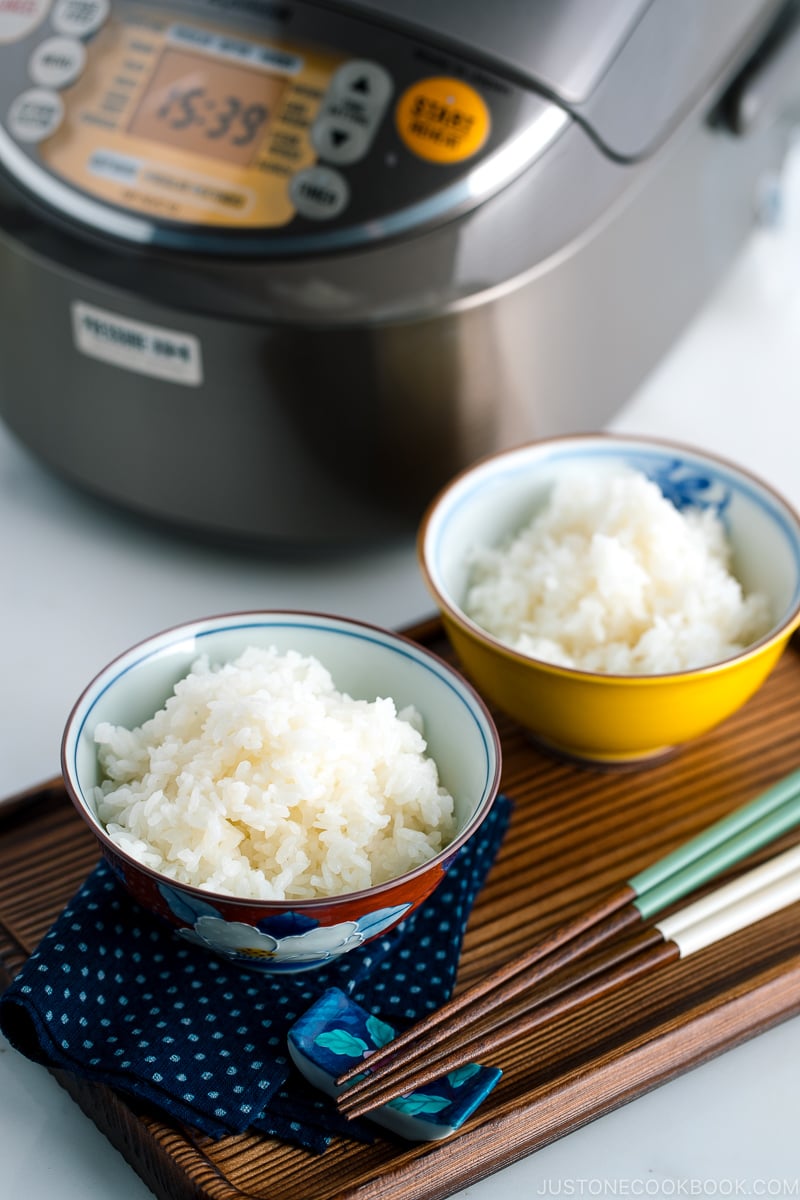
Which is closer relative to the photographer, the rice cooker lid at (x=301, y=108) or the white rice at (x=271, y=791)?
the white rice at (x=271, y=791)

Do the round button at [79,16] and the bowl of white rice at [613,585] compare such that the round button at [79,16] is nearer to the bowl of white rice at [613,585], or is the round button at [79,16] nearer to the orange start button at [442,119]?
the orange start button at [442,119]

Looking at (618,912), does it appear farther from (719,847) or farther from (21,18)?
(21,18)

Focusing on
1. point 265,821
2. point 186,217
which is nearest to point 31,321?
point 186,217

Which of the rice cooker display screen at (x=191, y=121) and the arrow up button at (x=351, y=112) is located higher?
the arrow up button at (x=351, y=112)

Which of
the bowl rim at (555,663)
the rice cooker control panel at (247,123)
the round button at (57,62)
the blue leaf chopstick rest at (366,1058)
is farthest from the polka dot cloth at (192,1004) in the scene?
the round button at (57,62)

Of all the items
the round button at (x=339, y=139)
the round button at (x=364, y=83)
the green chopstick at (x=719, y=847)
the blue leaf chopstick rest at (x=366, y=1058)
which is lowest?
the blue leaf chopstick rest at (x=366, y=1058)

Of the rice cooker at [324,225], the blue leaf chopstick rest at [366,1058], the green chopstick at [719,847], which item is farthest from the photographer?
the rice cooker at [324,225]

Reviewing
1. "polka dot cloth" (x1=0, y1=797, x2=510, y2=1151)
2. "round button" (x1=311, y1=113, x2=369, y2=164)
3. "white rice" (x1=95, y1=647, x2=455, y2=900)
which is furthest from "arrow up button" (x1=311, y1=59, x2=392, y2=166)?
"polka dot cloth" (x1=0, y1=797, x2=510, y2=1151)

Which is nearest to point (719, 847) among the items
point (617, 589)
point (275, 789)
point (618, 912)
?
point (618, 912)
